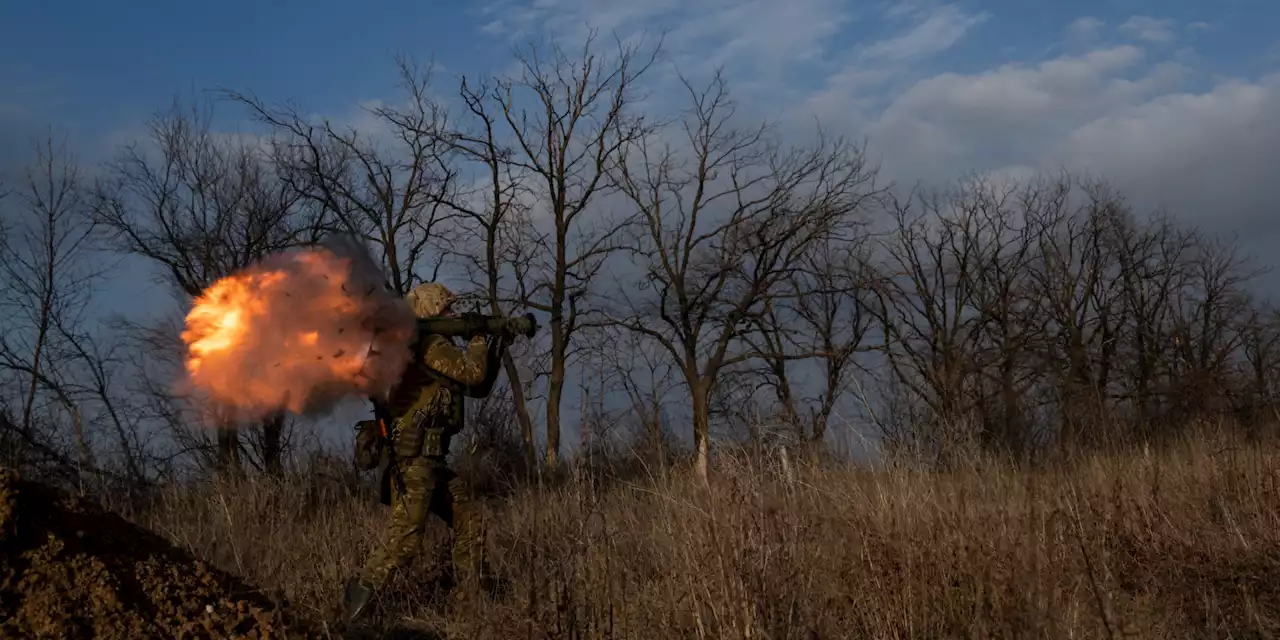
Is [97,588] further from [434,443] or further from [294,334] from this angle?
[434,443]

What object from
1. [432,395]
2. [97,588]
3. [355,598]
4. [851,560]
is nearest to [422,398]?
[432,395]

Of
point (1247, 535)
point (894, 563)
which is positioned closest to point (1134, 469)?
point (1247, 535)

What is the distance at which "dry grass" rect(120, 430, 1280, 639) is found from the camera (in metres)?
4.10

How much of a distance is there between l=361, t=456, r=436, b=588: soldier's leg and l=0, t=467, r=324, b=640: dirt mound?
1516 mm

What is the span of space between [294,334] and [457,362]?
95 cm

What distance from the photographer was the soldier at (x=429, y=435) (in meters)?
5.50

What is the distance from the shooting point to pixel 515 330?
5.71m

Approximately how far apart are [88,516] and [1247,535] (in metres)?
6.38

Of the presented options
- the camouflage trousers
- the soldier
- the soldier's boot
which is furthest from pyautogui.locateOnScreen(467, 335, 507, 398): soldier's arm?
the soldier's boot

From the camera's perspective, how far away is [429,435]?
224 inches

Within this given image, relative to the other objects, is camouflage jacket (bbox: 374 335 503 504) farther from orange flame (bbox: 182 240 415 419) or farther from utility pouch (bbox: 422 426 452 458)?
orange flame (bbox: 182 240 415 419)

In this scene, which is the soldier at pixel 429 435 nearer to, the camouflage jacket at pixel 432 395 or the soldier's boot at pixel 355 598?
the camouflage jacket at pixel 432 395

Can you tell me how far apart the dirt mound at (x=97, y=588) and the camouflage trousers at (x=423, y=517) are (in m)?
1.58

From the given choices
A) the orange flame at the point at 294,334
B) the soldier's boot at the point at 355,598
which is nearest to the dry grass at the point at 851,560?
the soldier's boot at the point at 355,598
